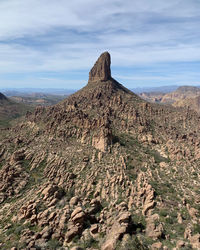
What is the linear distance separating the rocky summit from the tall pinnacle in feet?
165

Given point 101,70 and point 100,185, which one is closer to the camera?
point 100,185

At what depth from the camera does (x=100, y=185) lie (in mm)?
45812

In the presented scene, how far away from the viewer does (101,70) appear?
14025 cm

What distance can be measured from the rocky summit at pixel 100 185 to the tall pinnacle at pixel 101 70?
50349 mm

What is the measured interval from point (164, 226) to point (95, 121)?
49.6 meters

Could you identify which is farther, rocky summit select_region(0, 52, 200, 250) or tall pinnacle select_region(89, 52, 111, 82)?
tall pinnacle select_region(89, 52, 111, 82)

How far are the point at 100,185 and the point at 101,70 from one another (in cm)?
11148

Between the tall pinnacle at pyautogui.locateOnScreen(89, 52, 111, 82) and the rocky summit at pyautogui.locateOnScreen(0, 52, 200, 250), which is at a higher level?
the tall pinnacle at pyautogui.locateOnScreen(89, 52, 111, 82)

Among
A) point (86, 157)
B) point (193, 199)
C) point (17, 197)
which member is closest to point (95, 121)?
point (86, 157)

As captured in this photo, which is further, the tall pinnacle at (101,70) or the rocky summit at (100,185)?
the tall pinnacle at (101,70)

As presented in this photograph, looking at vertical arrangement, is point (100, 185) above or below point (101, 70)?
below

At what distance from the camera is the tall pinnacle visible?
139 meters

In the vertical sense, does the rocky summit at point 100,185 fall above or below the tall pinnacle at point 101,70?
below

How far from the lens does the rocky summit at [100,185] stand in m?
27.6
